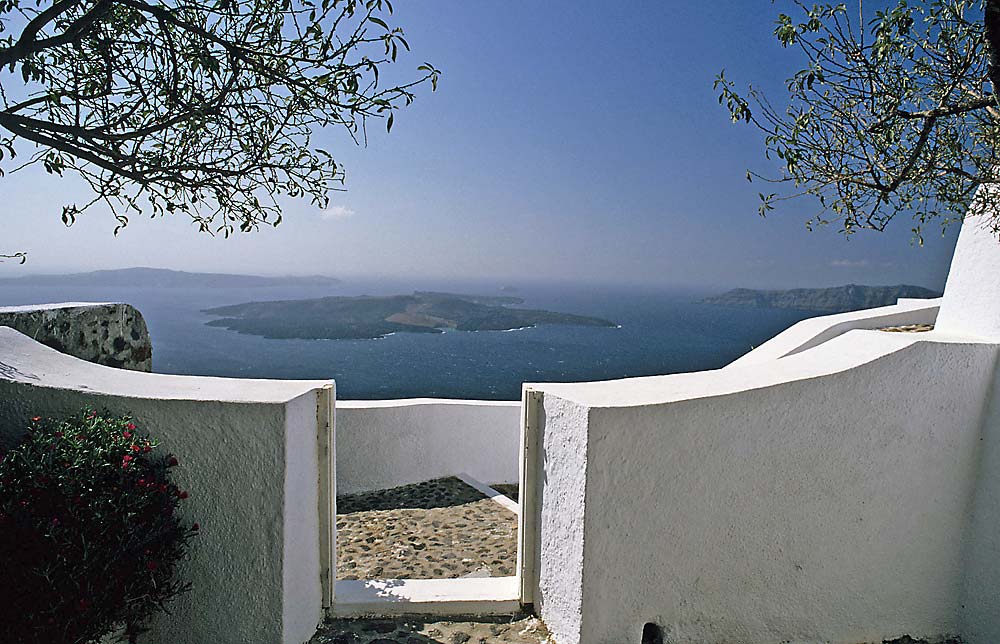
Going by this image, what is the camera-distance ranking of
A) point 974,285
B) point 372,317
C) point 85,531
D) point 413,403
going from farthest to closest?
point 372,317
point 413,403
point 974,285
point 85,531

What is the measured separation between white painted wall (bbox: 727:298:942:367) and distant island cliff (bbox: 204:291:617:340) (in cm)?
1605

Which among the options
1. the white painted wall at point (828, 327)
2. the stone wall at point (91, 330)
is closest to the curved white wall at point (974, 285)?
the white painted wall at point (828, 327)

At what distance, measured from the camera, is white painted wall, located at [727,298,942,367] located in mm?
6602

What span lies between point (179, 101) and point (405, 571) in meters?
3.63

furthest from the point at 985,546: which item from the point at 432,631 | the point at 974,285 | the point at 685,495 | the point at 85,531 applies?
the point at 85,531

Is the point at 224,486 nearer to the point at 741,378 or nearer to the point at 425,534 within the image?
the point at 425,534

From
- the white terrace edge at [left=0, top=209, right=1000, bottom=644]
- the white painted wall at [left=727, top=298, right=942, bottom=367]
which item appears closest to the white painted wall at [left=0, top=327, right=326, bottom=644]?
the white terrace edge at [left=0, top=209, right=1000, bottom=644]

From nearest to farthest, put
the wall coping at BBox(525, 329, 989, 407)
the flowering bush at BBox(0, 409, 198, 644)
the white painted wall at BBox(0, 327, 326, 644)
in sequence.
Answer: the flowering bush at BBox(0, 409, 198, 644), the white painted wall at BBox(0, 327, 326, 644), the wall coping at BBox(525, 329, 989, 407)

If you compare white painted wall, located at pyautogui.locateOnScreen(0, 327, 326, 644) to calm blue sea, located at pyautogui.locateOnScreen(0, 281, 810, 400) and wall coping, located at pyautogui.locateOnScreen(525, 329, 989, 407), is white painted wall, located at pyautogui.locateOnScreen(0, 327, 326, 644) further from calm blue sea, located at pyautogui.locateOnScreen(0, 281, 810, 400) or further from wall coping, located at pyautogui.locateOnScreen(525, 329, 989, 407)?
calm blue sea, located at pyautogui.locateOnScreen(0, 281, 810, 400)

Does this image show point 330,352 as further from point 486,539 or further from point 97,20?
point 97,20

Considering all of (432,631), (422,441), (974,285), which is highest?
(974,285)

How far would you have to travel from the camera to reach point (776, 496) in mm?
3605

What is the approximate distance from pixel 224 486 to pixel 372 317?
1944 cm

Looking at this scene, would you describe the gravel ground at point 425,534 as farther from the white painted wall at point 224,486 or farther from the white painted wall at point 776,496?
the white painted wall at point 224,486
